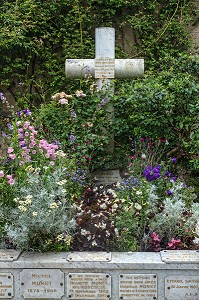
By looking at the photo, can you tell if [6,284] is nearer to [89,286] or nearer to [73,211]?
[89,286]

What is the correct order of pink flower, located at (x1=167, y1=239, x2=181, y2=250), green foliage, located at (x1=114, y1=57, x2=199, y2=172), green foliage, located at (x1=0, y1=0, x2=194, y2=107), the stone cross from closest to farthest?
pink flower, located at (x1=167, y1=239, x2=181, y2=250)
green foliage, located at (x1=114, y1=57, x2=199, y2=172)
the stone cross
green foliage, located at (x1=0, y1=0, x2=194, y2=107)

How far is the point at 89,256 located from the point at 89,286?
0.21 metres

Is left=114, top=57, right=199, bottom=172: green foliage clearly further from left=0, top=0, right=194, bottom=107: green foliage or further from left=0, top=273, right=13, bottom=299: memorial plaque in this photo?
left=0, top=273, right=13, bottom=299: memorial plaque

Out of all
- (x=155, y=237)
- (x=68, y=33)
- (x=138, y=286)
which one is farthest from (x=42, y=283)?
(x=68, y=33)

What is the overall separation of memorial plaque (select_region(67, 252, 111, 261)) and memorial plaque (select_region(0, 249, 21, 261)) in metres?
0.37

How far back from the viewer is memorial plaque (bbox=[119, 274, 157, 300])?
124 inches

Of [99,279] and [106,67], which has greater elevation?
[106,67]

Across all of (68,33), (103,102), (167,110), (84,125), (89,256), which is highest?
(68,33)

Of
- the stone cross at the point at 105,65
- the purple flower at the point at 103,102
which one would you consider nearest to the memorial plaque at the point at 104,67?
the stone cross at the point at 105,65

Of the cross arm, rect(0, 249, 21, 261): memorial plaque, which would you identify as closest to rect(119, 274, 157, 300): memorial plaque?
rect(0, 249, 21, 261): memorial plaque

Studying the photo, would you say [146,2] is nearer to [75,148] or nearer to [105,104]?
[105,104]

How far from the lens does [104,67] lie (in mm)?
5457

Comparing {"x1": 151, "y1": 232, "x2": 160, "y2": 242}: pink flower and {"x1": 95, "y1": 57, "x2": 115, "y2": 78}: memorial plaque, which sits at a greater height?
{"x1": 95, "y1": 57, "x2": 115, "y2": 78}: memorial plaque

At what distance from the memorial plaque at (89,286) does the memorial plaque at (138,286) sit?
0.32 feet
